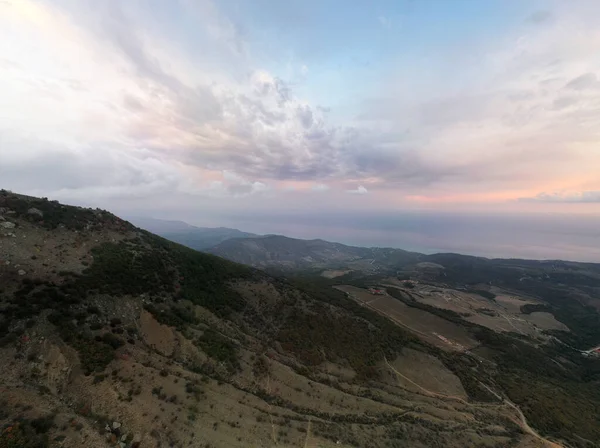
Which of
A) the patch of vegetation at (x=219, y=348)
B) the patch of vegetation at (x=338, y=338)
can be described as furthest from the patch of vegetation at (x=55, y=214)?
the patch of vegetation at (x=338, y=338)

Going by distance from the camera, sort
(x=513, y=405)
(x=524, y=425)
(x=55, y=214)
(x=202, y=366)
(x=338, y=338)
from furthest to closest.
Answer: (x=338, y=338) < (x=513, y=405) < (x=524, y=425) < (x=55, y=214) < (x=202, y=366)

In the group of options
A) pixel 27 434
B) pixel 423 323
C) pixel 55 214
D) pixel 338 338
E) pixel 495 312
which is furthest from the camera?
pixel 495 312

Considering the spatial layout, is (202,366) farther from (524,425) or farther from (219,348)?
(524,425)

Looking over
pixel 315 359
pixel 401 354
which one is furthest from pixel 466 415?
pixel 315 359

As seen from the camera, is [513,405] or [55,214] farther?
[513,405]

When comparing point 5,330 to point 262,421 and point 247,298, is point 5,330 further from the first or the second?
point 247,298

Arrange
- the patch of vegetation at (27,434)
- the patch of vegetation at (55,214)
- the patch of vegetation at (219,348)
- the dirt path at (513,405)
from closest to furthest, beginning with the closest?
the patch of vegetation at (27,434) < the patch of vegetation at (219,348) < the patch of vegetation at (55,214) < the dirt path at (513,405)

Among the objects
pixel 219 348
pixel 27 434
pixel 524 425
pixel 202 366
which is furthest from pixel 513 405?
pixel 27 434

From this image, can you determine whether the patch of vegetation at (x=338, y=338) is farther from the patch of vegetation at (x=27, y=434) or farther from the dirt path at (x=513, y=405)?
the patch of vegetation at (x=27, y=434)
